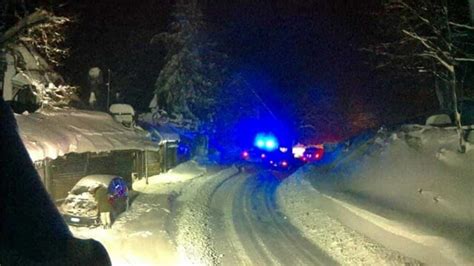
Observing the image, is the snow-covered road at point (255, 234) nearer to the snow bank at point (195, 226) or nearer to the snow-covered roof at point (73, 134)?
the snow bank at point (195, 226)

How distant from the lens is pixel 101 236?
53.0ft

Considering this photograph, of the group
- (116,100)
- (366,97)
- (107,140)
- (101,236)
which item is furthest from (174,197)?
(366,97)

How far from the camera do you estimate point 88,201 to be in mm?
17859

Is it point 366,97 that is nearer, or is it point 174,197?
→ point 174,197

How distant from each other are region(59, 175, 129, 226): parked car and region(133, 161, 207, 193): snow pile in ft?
25.2

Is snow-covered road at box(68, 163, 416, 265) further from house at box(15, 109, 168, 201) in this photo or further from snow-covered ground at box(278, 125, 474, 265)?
house at box(15, 109, 168, 201)

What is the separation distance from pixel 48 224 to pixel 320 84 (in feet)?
190

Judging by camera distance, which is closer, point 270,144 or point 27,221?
point 27,221

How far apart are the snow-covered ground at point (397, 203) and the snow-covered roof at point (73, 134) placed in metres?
8.32

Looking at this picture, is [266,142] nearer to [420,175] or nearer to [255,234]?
[420,175]

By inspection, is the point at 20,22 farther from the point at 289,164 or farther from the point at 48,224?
the point at 289,164

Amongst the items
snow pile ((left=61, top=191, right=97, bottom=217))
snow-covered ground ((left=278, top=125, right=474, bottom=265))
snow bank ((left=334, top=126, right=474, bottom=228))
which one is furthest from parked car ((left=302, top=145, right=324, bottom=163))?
snow pile ((left=61, top=191, right=97, bottom=217))

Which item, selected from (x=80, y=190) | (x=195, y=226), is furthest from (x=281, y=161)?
(x=80, y=190)

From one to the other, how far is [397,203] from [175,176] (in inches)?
751
